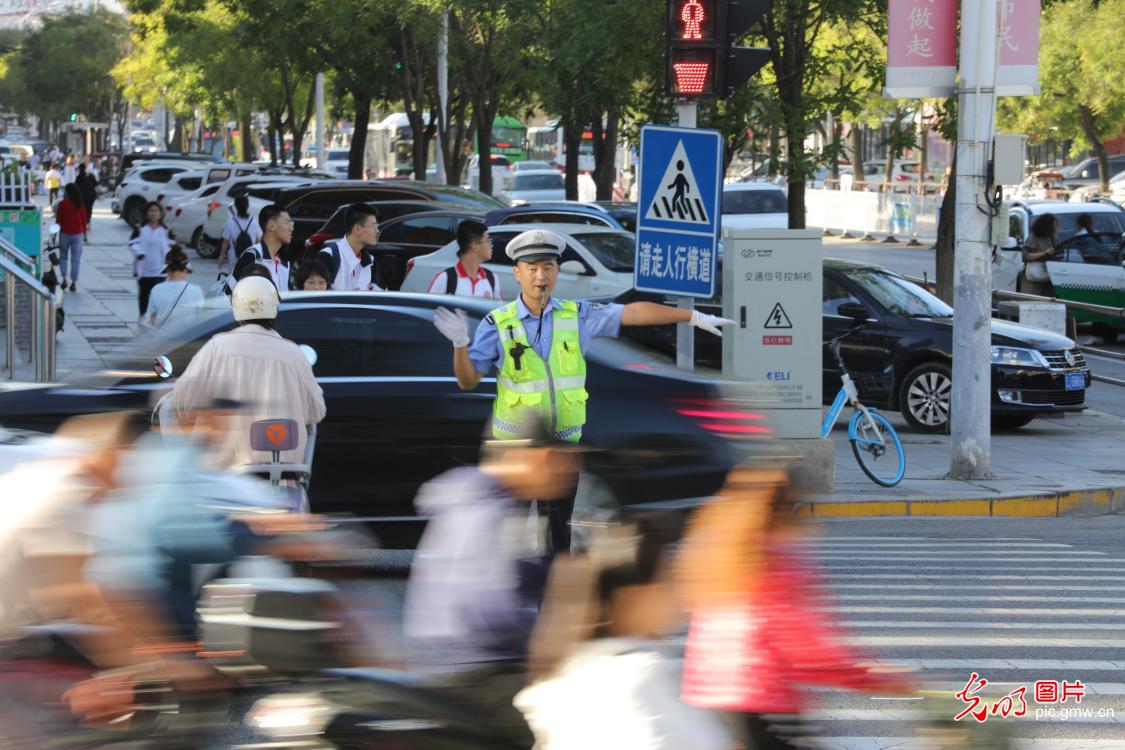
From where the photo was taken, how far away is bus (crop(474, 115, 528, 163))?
243 ft

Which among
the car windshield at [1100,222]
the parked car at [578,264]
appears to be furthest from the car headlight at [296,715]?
the car windshield at [1100,222]

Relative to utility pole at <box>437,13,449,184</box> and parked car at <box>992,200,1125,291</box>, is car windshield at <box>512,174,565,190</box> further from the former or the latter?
parked car at <box>992,200,1125,291</box>

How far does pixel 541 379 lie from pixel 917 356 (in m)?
8.80

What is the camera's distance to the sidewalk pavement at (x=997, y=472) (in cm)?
1202

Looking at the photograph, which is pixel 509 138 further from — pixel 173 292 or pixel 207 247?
pixel 173 292

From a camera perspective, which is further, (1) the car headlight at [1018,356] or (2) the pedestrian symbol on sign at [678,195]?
(1) the car headlight at [1018,356]

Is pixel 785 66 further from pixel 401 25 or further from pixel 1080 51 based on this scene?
pixel 1080 51

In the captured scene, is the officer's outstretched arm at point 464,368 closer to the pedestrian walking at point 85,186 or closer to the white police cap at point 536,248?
the white police cap at point 536,248

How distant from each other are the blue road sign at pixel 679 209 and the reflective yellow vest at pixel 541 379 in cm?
435

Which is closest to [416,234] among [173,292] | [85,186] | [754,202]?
[754,202]

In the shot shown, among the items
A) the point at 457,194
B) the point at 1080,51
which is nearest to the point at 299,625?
the point at 457,194

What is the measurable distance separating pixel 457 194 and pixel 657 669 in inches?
976

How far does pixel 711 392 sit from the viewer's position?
28.3 ft

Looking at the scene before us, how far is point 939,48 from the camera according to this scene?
13.0m
